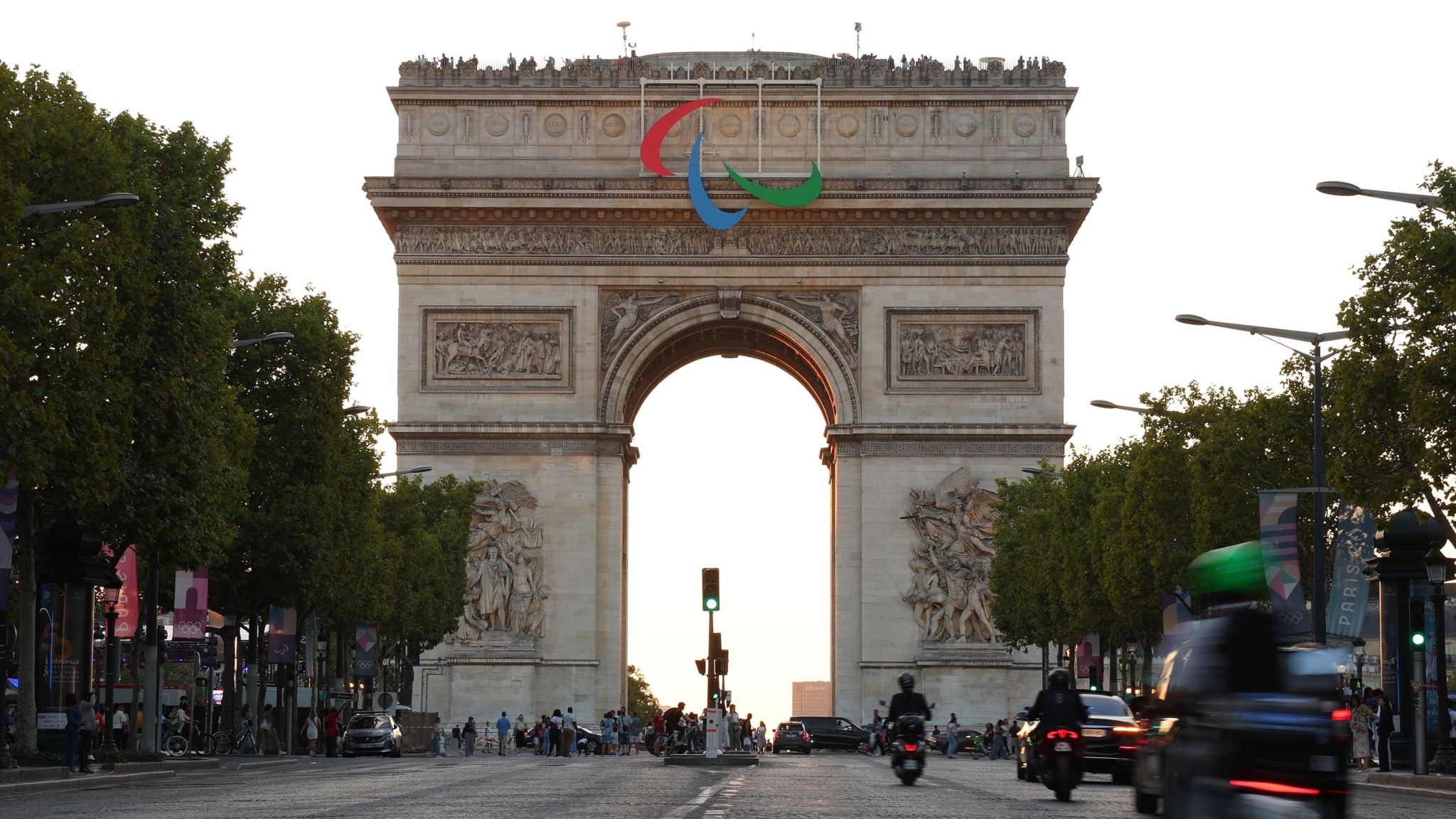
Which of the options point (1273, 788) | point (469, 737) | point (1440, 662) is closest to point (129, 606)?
point (469, 737)

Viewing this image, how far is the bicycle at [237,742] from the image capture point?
58244mm

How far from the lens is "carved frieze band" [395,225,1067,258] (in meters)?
72.1

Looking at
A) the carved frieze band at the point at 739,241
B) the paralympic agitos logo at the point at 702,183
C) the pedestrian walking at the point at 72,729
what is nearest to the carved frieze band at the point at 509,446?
the carved frieze band at the point at 739,241

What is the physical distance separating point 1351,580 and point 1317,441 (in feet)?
8.91

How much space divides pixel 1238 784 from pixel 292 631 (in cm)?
4409

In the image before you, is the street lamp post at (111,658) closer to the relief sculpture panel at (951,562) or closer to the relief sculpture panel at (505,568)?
the relief sculpture panel at (505,568)

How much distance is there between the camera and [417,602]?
237ft

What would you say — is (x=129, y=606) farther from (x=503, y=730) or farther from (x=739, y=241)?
(x=739, y=241)

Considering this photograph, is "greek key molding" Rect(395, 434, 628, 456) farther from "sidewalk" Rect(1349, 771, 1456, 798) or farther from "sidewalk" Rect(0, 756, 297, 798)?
"sidewalk" Rect(1349, 771, 1456, 798)

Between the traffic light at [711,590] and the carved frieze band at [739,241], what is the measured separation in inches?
1226

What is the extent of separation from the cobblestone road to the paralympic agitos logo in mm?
33515

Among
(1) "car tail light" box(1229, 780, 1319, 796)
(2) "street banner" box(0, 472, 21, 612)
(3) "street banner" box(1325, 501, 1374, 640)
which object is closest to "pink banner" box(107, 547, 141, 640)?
(2) "street banner" box(0, 472, 21, 612)

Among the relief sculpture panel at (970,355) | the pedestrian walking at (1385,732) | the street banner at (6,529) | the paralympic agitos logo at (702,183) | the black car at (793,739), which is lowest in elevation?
the black car at (793,739)

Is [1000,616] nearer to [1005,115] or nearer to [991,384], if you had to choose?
[991,384]
